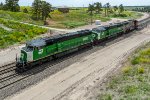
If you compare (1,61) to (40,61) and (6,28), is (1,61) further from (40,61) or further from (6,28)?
(6,28)

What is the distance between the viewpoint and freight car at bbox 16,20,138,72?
3091 cm

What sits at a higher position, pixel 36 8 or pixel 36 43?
pixel 36 8

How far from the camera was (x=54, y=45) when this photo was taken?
3519 centimetres

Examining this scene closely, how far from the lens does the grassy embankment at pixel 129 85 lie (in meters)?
21.7

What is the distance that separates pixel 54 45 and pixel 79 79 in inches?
324

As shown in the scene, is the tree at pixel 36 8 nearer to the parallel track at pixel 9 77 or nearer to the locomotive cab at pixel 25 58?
the parallel track at pixel 9 77

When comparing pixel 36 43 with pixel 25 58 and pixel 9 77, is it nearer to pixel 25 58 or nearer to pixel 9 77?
pixel 25 58

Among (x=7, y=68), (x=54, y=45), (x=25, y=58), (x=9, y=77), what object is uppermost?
(x=54, y=45)

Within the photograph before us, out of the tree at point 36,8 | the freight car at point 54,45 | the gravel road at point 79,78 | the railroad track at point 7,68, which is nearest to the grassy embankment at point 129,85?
the gravel road at point 79,78

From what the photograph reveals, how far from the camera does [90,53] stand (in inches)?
1613

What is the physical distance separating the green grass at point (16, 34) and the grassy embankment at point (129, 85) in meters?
24.1

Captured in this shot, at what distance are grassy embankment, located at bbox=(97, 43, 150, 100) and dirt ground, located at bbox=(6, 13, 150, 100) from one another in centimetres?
151

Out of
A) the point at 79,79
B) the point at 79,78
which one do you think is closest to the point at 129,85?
the point at 79,79

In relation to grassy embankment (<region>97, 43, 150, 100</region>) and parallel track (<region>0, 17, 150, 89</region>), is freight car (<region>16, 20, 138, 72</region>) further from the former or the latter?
grassy embankment (<region>97, 43, 150, 100</region>)
